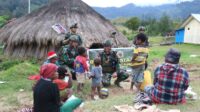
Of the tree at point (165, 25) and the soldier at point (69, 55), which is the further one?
the tree at point (165, 25)

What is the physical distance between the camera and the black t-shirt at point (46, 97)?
221 inches

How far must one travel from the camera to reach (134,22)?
170ft

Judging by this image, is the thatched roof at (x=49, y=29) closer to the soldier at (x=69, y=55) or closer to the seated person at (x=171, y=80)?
the soldier at (x=69, y=55)

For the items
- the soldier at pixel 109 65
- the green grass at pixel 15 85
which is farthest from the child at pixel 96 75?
the green grass at pixel 15 85

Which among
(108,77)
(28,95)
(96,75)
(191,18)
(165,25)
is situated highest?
(191,18)

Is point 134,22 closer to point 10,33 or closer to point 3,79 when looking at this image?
point 10,33

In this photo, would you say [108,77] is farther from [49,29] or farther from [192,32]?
[192,32]

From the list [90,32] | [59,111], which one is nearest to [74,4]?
[90,32]

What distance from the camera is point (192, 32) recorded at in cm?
3838

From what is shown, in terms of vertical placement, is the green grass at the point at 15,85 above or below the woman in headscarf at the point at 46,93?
below

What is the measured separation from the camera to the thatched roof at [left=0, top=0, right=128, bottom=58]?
1842cm

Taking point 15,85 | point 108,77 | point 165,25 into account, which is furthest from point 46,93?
point 165,25

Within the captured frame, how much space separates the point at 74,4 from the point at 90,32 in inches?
110

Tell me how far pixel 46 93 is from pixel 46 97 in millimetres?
64
